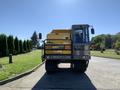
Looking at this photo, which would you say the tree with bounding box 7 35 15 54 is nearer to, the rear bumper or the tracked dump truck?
the tracked dump truck

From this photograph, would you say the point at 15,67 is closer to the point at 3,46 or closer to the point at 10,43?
the point at 3,46

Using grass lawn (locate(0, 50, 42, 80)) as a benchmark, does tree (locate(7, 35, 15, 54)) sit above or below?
above

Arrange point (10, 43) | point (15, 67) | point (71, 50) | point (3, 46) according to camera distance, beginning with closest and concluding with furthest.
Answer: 1. point (71, 50)
2. point (15, 67)
3. point (3, 46)
4. point (10, 43)

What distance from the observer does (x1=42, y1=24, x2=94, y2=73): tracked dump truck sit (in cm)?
1616

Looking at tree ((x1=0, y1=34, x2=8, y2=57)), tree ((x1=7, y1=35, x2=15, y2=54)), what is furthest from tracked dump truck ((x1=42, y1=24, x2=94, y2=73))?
tree ((x1=7, y1=35, x2=15, y2=54))

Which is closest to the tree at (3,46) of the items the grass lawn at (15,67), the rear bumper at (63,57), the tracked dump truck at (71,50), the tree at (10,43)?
the tree at (10,43)

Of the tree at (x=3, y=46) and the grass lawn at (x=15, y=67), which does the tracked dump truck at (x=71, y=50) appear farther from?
the tree at (x=3, y=46)

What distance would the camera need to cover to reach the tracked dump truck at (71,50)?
16.2m

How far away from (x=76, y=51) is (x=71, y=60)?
70 cm

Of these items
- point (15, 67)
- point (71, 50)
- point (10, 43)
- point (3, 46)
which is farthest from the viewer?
point (10, 43)

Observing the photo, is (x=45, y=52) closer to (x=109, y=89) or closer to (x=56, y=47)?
(x=56, y=47)

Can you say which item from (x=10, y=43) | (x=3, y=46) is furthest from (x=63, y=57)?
(x=10, y=43)

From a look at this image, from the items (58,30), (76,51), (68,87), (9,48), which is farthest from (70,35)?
(9,48)

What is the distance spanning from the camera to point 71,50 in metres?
16.1
